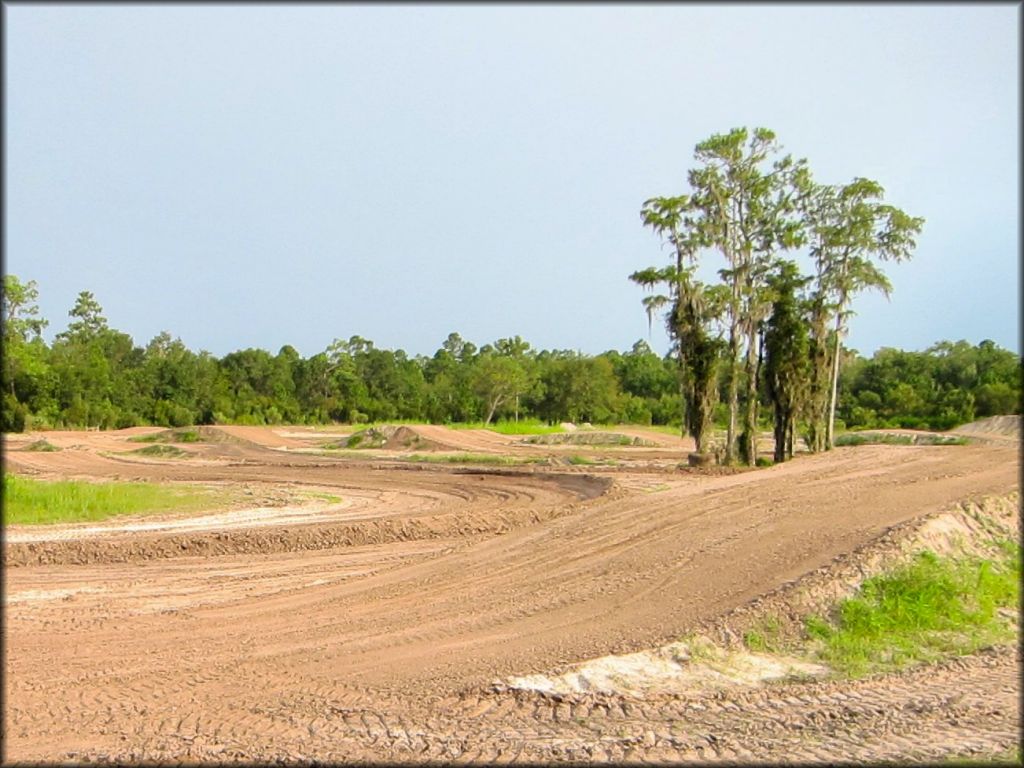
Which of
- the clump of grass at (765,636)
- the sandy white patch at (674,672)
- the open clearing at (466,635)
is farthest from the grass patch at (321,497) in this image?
the sandy white patch at (674,672)

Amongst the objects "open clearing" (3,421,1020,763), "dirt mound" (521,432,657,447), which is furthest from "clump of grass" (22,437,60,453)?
"open clearing" (3,421,1020,763)

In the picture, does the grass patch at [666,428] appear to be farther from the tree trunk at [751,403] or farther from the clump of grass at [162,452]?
the clump of grass at [162,452]

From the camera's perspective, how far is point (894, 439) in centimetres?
3459

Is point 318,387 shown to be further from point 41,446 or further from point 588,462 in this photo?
point 588,462

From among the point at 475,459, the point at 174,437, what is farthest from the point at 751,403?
the point at 174,437

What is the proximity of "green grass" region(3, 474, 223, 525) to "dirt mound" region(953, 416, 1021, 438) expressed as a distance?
22.8 m

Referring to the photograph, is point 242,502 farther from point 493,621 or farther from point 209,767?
point 209,767

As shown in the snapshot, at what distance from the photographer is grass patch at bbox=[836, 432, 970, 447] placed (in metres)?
32.0

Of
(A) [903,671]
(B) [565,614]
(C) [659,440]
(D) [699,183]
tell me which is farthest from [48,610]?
(C) [659,440]

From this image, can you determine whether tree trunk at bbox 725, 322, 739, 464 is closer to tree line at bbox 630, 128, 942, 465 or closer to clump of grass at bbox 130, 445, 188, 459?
tree line at bbox 630, 128, 942, 465

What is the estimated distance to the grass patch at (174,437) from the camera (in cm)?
4884

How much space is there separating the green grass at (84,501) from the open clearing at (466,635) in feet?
3.65

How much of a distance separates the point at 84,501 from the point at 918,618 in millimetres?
17015

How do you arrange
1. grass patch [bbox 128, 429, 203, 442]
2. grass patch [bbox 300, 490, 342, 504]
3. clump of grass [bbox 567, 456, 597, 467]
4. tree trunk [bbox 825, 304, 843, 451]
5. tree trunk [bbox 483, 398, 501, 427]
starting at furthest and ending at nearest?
1. tree trunk [bbox 483, 398, 501, 427]
2. grass patch [bbox 128, 429, 203, 442]
3. clump of grass [bbox 567, 456, 597, 467]
4. tree trunk [bbox 825, 304, 843, 451]
5. grass patch [bbox 300, 490, 342, 504]
